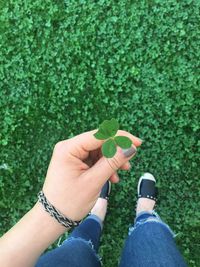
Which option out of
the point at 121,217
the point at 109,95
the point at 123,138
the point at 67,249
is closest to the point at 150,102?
the point at 109,95

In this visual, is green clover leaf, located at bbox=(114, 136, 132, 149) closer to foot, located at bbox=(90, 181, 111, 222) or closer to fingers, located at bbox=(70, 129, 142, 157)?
Result: fingers, located at bbox=(70, 129, 142, 157)

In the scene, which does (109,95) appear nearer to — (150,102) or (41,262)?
(150,102)

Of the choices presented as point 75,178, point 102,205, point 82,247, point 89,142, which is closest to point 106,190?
point 102,205

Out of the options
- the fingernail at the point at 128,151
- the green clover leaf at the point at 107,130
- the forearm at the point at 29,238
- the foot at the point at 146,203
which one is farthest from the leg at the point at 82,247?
the green clover leaf at the point at 107,130

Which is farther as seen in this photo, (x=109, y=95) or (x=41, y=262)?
(x=109, y=95)

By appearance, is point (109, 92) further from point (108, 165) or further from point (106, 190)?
point (108, 165)

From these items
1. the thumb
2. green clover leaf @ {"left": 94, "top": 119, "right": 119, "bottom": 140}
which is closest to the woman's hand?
the thumb

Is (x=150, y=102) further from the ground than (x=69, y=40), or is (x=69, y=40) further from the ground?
(x=69, y=40)
